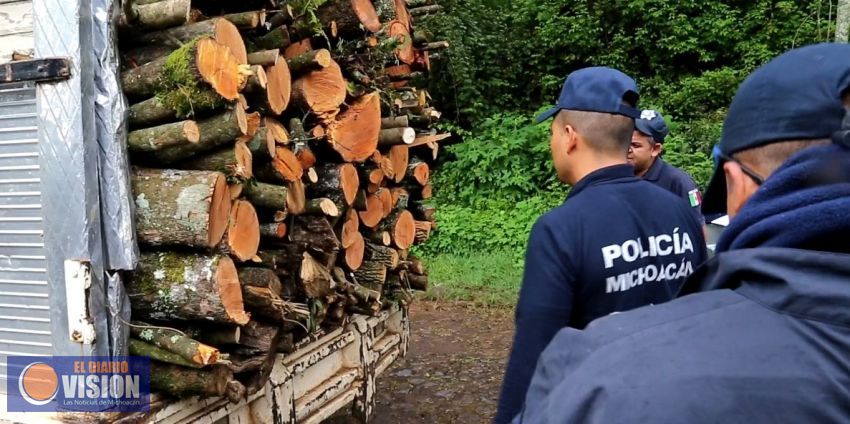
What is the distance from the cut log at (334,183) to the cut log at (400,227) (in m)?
0.72

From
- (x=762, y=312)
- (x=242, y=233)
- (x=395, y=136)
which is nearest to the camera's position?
(x=762, y=312)

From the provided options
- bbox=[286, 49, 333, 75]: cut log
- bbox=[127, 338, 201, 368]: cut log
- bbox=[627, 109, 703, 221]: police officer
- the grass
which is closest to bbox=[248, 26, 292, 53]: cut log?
bbox=[286, 49, 333, 75]: cut log

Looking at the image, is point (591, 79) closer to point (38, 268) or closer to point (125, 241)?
point (125, 241)

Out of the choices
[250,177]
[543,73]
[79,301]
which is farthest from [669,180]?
[543,73]

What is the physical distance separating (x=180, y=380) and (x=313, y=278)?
0.87 metres

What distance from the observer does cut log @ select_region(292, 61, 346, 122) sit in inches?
132

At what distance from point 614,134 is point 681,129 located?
8.76 m

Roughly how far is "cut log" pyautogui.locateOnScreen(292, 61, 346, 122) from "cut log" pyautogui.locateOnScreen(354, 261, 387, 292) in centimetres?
104

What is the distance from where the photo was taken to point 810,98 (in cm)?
104

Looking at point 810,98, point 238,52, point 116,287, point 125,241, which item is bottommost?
point 116,287

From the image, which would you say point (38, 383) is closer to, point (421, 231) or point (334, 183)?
point (334, 183)

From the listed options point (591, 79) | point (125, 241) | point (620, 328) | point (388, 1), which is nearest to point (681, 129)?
point (388, 1)

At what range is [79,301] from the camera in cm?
251

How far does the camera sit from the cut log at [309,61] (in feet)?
10.8
